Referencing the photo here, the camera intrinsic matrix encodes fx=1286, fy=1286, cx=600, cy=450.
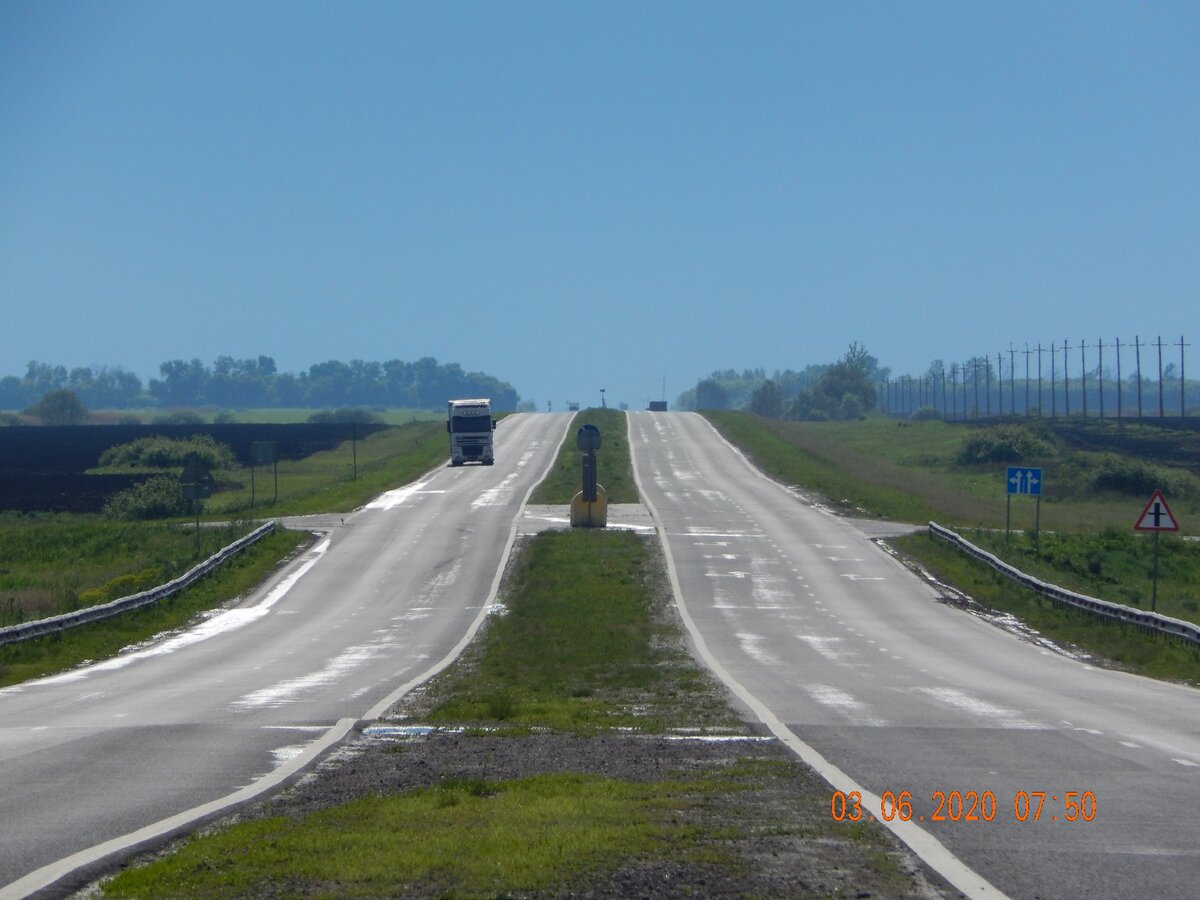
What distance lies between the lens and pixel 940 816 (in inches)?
356

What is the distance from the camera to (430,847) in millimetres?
7695

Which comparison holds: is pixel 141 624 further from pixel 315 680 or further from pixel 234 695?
pixel 234 695

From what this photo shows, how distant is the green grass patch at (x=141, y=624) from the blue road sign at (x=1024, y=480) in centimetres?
2168

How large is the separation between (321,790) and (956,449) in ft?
303

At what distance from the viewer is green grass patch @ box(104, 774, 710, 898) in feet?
23.0

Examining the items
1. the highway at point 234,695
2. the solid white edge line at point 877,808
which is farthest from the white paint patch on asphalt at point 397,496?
the solid white edge line at point 877,808

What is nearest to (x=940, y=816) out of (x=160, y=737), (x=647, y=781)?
(x=647, y=781)

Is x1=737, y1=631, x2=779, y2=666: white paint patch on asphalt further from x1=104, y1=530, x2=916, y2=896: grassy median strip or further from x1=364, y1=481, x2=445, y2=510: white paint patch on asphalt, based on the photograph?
x1=364, y1=481, x2=445, y2=510: white paint patch on asphalt

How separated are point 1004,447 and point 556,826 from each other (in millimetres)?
86430

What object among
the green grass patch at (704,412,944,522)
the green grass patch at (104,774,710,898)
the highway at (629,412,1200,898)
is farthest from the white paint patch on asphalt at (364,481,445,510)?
the green grass patch at (104,774,710,898)

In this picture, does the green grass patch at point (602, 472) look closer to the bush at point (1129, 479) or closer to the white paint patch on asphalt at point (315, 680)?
the bush at point (1129, 479)

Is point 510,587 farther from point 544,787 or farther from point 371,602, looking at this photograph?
point 544,787

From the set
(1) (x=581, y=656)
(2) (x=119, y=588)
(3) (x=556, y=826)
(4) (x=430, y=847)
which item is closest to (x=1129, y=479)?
(2) (x=119, y=588)

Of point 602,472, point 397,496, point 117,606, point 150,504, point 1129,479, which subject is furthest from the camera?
point 1129,479
